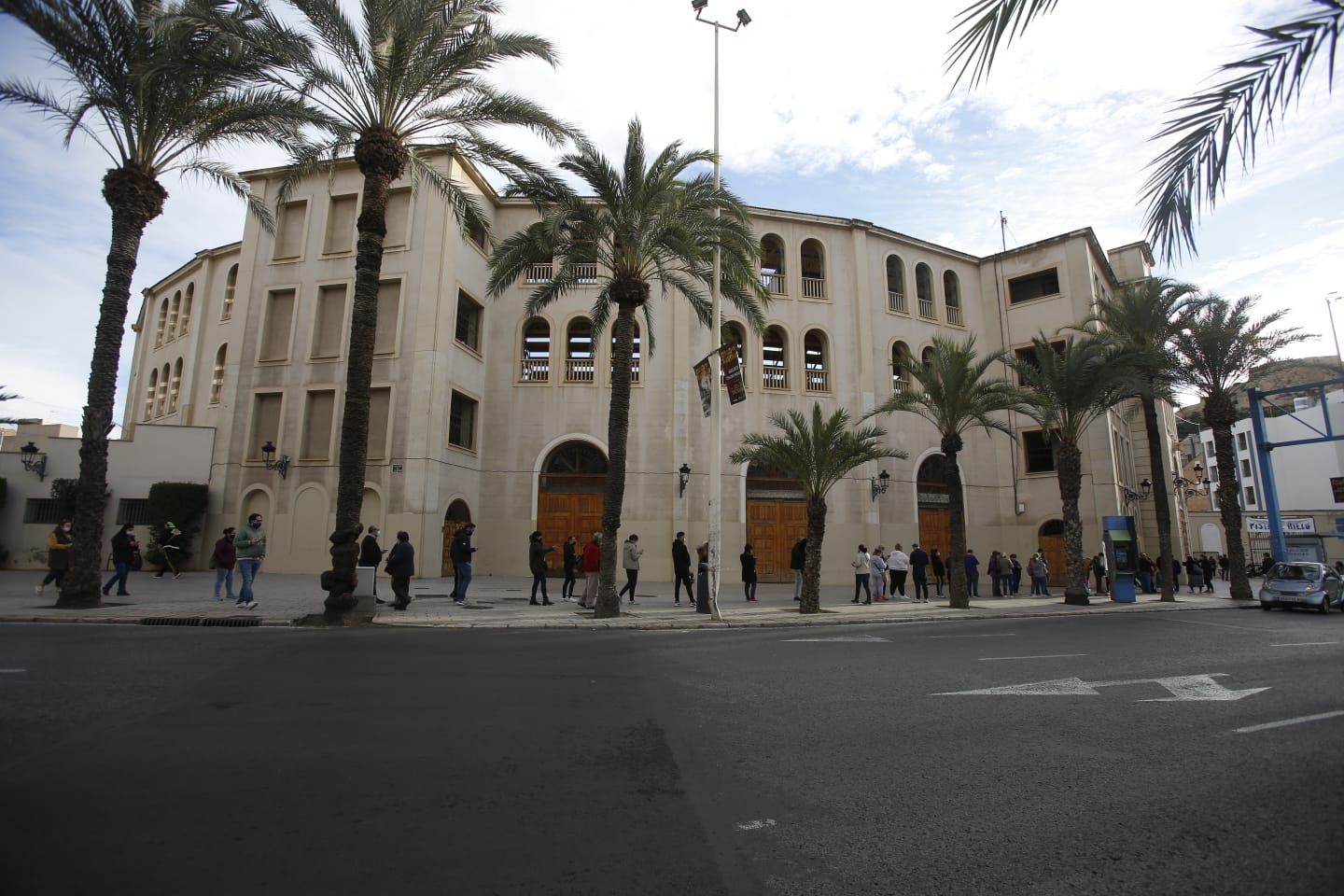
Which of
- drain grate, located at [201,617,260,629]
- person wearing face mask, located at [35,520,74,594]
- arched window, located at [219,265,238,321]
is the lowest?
drain grate, located at [201,617,260,629]

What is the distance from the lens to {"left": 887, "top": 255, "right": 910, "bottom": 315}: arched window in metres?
28.9

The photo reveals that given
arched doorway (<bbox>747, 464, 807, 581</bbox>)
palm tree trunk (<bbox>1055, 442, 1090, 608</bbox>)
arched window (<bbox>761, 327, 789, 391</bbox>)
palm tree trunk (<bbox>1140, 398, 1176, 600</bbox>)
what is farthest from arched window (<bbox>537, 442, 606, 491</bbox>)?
palm tree trunk (<bbox>1140, 398, 1176, 600</bbox>)

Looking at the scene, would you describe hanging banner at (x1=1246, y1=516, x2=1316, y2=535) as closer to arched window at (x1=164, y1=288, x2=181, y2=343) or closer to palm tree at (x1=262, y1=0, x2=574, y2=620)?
palm tree at (x1=262, y1=0, x2=574, y2=620)

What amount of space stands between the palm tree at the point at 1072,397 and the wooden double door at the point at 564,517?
14401 millimetres

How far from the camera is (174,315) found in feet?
109

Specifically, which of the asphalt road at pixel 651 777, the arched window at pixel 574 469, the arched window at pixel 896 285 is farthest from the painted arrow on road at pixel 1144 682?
the arched window at pixel 896 285

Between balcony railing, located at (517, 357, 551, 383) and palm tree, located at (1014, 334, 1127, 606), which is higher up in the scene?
balcony railing, located at (517, 357, 551, 383)

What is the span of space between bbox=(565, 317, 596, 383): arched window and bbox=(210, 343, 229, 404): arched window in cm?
1329

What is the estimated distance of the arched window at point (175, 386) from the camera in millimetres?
30359

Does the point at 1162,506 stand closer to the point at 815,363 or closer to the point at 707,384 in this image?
the point at 815,363

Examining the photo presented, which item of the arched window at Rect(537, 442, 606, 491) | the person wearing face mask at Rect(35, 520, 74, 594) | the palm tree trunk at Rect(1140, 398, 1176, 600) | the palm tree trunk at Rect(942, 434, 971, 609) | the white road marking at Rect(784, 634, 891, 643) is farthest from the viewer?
the arched window at Rect(537, 442, 606, 491)

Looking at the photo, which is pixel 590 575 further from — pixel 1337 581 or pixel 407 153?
pixel 1337 581

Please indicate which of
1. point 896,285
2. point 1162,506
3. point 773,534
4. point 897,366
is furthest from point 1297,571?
point 896,285

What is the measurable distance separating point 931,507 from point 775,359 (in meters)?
8.46
